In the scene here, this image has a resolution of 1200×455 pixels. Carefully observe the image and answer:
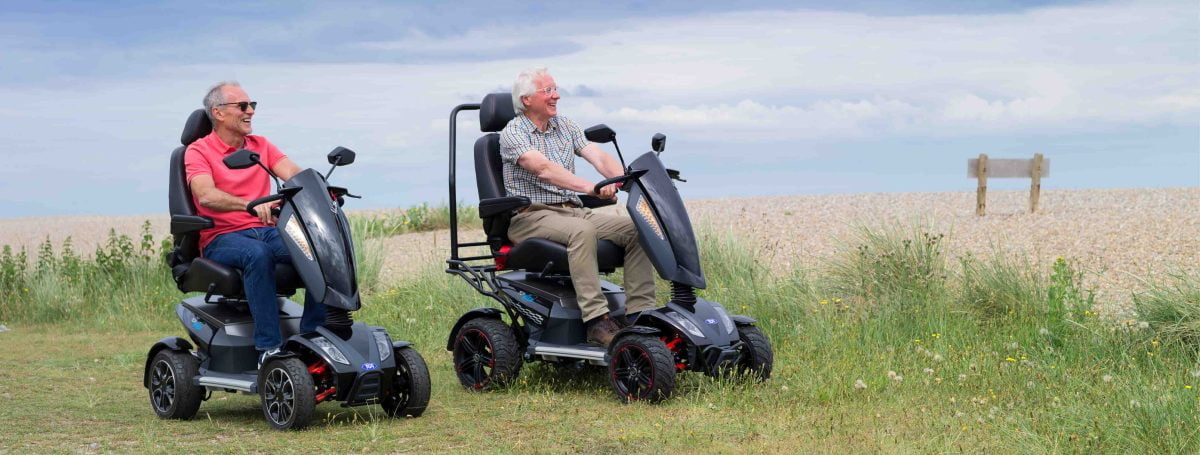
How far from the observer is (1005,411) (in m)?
5.23

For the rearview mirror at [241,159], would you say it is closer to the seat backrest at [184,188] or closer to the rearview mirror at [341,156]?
the rearview mirror at [341,156]

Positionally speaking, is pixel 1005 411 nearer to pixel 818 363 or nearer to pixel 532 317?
pixel 818 363

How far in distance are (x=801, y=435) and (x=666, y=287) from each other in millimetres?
3693

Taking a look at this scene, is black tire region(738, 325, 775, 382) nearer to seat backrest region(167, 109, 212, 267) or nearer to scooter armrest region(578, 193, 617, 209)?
scooter armrest region(578, 193, 617, 209)

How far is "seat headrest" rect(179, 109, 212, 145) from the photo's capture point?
5988mm

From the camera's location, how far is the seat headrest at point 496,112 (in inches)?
257

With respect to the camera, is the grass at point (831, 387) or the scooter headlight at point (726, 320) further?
the scooter headlight at point (726, 320)

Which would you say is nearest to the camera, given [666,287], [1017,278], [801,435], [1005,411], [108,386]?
[801,435]

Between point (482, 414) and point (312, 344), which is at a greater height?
point (312, 344)

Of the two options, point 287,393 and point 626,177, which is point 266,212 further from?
point 626,177

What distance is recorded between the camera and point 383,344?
543 centimetres

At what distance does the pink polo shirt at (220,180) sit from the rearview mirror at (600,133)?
1.64 metres

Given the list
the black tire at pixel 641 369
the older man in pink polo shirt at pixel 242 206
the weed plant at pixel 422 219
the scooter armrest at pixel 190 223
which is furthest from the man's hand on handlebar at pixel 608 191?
the weed plant at pixel 422 219

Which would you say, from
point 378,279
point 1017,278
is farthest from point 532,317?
point 378,279
